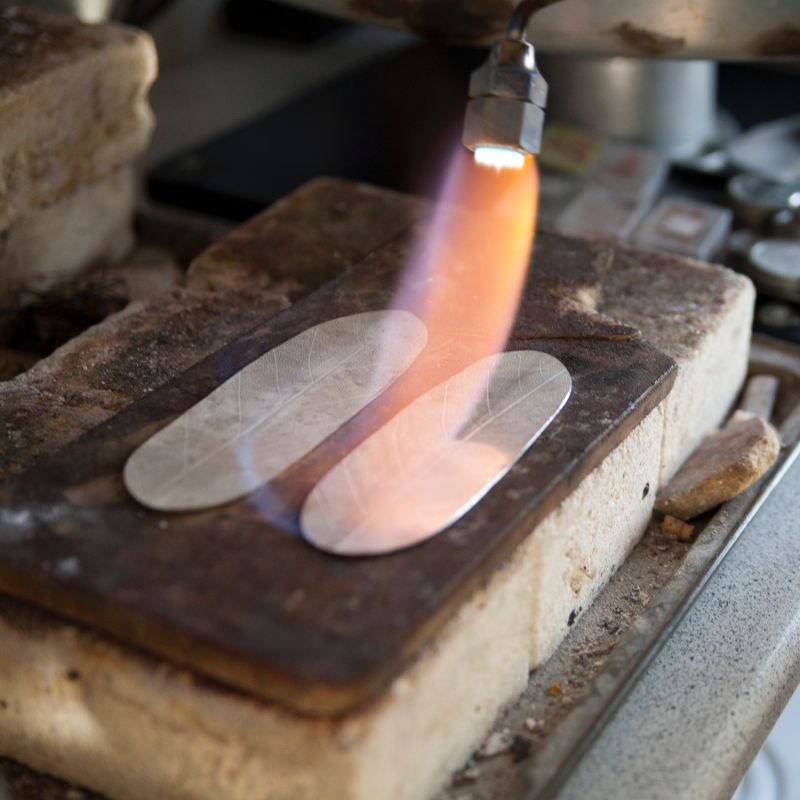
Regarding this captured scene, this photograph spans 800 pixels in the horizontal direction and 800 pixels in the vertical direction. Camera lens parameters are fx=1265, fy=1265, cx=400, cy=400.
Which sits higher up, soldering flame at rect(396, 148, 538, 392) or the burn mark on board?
the burn mark on board

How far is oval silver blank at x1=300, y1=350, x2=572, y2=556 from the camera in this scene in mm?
900

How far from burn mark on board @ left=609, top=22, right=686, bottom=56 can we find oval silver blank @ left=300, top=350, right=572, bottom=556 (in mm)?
536

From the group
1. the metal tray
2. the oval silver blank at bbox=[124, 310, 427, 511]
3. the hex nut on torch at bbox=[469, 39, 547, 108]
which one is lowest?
the metal tray

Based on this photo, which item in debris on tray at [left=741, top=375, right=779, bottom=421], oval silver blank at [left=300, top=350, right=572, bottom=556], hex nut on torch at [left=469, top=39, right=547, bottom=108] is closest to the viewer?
oval silver blank at [left=300, top=350, right=572, bottom=556]

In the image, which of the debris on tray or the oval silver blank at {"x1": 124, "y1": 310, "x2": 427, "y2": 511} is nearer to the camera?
the oval silver blank at {"x1": 124, "y1": 310, "x2": 427, "y2": 511}

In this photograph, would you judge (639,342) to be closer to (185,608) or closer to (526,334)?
(526,334)

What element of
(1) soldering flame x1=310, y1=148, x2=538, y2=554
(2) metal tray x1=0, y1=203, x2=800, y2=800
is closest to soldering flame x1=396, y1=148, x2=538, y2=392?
(1) soldering flame x1=310, y1=148, x2=538, y2=554

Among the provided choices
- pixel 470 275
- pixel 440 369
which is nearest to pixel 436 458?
pixel 440 369

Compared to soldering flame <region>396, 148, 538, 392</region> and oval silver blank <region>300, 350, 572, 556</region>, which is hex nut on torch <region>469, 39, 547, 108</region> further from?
oval silver blank <region>300, 350, 572, 556</region>

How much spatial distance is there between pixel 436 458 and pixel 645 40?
728 mm

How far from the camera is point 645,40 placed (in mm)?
1472

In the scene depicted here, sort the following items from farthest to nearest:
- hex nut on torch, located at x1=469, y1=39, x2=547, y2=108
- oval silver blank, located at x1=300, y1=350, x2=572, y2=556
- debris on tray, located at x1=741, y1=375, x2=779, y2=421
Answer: debris on tray, located at x1=741, y1=375, x2=779, y2=421 < hex nut on torch, located at x1=469, y1=39, x2=547, y2=108 < oval silver blank, located at x1=300, y1=350, x2=572, y2=556

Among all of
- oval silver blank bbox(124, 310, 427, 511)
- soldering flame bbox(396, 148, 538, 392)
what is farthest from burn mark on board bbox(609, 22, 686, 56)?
oval silver blank bbox(124, 310, 427, 511)

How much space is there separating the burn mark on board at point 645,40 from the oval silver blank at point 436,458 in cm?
54
